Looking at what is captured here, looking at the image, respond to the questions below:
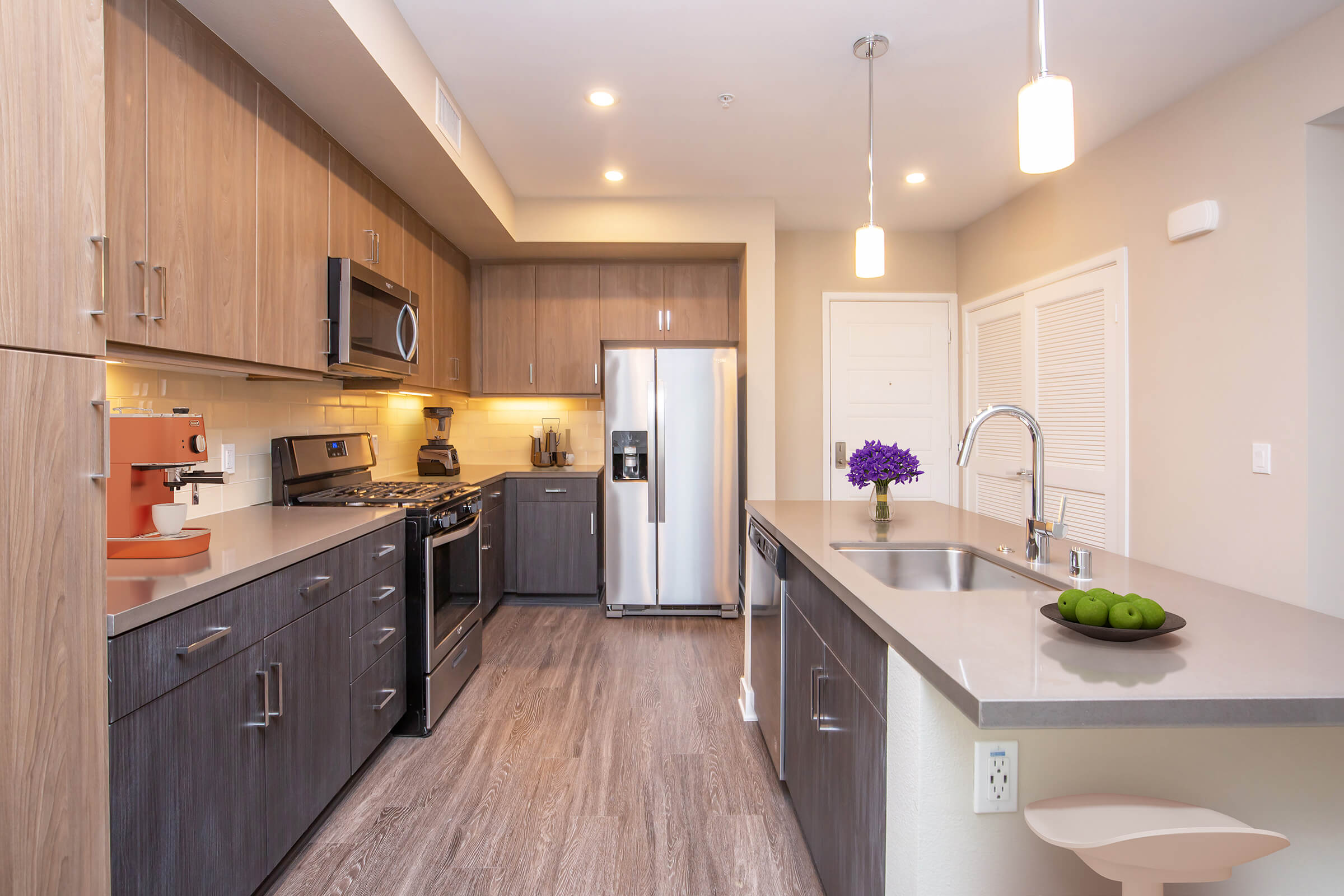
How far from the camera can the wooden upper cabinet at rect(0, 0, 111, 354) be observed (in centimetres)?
87

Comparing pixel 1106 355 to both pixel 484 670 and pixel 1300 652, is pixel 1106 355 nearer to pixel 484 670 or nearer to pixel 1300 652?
pixel 1300 652

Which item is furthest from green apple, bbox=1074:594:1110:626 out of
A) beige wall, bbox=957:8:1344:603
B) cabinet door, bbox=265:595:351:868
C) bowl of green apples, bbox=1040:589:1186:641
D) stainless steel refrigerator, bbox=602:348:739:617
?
stainless steel refrigerator, bbox=602:348:739:617

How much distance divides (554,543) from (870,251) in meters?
2.80

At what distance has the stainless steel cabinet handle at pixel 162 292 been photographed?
5.36 ft

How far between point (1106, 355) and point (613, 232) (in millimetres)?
2753

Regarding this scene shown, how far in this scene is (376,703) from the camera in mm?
2236

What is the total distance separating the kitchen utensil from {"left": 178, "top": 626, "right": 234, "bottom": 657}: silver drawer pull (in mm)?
1599

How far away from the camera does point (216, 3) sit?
5.71 feet

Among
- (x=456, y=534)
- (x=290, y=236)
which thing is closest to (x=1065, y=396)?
(x=456, y=534)

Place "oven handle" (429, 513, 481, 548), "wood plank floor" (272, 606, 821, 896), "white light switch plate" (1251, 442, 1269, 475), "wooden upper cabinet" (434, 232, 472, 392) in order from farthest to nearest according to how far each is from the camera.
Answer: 1. "wooden upper cabinet" (434, 232, 472, 392)
2. "oven handle" (429, 513, 481, 548)
3. "white light switch plate" (1251, 442, 1269, 475)
4. "wood plank floor" (272, 606, 821, 896)

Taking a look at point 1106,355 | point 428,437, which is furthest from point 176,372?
point 1106,355

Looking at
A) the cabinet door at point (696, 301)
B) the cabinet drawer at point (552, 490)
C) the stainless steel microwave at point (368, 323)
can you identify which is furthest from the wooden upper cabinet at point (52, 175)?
the cabinet door at point (696, 301)

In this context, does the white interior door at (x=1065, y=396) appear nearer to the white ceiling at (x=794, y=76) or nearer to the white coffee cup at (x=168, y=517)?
the white ceiling at (x=794, y=76)

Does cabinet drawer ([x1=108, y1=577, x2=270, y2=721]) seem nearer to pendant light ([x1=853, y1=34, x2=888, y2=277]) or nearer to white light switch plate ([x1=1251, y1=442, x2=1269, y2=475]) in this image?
pendant light ([x1=853, y1=34, x2=888, y2=277])
